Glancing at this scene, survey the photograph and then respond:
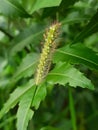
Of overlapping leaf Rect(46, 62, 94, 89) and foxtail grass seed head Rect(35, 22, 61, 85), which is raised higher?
foxtail grass seed head Rect(35, 22, 61, 85)

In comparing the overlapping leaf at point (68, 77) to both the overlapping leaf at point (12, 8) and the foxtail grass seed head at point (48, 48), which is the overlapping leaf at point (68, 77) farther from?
the overlapping leaf at point (12, 8)

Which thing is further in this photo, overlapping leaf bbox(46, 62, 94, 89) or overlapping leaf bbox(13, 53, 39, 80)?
overlapping leaf bbox(13, 53, 39, 80)

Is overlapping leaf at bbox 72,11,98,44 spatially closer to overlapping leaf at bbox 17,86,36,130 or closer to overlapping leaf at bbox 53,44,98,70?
overlapping leaf at bbox 53,44,98,70

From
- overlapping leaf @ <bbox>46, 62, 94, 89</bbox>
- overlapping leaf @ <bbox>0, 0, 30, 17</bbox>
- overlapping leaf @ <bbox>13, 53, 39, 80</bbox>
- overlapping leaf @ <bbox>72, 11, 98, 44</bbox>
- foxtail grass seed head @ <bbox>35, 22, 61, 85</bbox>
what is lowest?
overlapping leaf @ <bbox>13, 53, 39, 80</bbox>

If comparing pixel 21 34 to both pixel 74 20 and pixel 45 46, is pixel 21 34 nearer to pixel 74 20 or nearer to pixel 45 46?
pixel 74 20

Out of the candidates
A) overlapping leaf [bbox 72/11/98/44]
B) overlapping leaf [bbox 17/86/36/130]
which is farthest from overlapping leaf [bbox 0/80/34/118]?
overlapping leaf [bbox 72/11/98/44]

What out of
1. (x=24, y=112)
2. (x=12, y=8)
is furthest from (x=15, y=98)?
(x=12, y=8)
